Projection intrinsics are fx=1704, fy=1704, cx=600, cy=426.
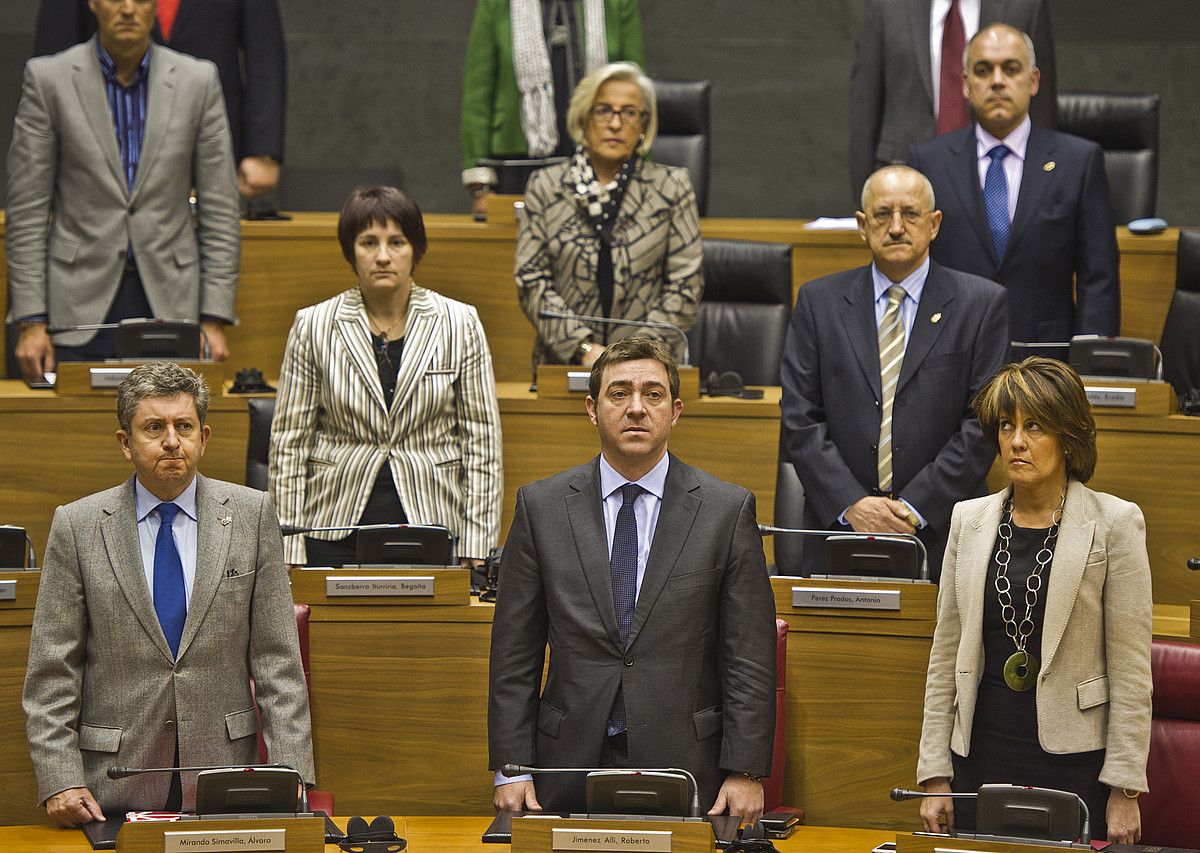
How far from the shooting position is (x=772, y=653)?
8.15 feet

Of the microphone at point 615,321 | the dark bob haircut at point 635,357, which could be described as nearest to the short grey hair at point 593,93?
the microphone at point 615,321

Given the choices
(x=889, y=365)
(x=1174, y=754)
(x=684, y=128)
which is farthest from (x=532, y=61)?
(x=1174, y=754)

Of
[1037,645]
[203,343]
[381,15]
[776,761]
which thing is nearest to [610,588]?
[776,761]

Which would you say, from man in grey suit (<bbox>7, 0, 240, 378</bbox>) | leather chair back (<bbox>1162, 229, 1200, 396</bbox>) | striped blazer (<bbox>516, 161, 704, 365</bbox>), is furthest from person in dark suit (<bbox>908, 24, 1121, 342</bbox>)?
man in grey suit (<bbox>7, 0, 240, 378</bbox>)

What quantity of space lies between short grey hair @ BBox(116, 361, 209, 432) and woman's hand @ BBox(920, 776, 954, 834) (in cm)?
123

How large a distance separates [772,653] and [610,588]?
0.84ft

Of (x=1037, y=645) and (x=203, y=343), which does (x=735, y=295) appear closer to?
(x=203, y=343)

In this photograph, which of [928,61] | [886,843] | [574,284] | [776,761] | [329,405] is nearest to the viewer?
[886,843]

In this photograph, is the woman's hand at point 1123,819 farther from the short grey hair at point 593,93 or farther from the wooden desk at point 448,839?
the short grey hair at point 593,93

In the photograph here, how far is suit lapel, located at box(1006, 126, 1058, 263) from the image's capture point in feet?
12.1

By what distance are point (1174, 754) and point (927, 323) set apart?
3.17ft

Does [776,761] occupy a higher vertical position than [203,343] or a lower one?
lower

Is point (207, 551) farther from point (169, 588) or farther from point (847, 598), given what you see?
point (847, 598)

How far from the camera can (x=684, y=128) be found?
516 cm
